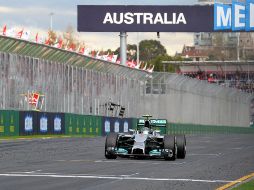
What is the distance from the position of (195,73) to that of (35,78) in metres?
101

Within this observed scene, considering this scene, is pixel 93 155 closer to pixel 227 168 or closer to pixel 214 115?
pixel 227 168

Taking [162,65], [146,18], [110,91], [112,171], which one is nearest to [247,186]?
[112,171]

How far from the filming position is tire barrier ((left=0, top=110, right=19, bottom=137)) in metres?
40.4

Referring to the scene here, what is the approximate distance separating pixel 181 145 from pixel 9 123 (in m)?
16.4

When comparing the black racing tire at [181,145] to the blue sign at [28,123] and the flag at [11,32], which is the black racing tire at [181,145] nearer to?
the blue sign at [28,123]

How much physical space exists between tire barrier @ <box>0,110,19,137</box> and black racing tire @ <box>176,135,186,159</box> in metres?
15.3

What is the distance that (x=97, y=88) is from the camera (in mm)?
57750

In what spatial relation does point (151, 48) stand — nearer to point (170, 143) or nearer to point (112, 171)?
point (170, 143)

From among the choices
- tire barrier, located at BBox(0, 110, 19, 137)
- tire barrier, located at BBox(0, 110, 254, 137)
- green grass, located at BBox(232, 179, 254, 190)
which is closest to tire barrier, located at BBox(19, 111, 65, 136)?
tire barrier, located at BBox(0, 110, 254, 137)

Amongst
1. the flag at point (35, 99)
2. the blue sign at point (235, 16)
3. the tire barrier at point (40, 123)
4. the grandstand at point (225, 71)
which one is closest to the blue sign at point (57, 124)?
the tire barrier at point (40, 123)

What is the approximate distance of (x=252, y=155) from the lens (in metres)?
30.2

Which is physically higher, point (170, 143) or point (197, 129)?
point (170, 143)

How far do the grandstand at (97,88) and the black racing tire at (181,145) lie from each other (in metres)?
17.6

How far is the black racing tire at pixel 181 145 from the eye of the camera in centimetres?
2611
